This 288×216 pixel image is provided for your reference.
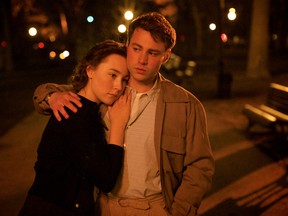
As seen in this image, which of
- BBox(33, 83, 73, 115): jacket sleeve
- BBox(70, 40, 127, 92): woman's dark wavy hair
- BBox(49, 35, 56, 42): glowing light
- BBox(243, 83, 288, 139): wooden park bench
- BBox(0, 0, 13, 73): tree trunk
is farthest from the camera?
BBox(49, 35, 56, 42): glowing light

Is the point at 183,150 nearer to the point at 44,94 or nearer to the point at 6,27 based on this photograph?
the point at 44,94

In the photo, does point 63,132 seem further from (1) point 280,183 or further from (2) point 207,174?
(1) point 280,183

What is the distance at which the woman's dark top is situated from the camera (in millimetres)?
2369

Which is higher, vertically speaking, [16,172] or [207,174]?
[207,174]

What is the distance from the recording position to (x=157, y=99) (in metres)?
2.74

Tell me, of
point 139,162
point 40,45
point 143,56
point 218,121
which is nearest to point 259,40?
point 218,121

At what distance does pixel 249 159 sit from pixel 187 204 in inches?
197

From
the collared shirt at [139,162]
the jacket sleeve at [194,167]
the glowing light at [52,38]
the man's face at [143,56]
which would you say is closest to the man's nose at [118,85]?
the man's face at [143,56]

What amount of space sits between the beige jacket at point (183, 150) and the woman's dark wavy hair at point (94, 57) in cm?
43

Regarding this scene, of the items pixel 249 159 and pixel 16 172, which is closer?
pixel 16 172

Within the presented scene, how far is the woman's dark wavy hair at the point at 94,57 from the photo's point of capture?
8.55 ft

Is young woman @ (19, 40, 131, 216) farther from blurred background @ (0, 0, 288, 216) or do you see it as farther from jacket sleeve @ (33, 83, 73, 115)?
blurred background @ (0, 0, 288, 216)

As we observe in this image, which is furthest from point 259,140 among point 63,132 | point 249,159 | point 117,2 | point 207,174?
point 117,2

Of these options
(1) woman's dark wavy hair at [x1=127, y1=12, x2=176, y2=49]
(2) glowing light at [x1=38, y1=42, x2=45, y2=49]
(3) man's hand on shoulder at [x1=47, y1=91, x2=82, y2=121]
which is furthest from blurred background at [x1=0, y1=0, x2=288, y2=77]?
(3) man's hand on shoulder at [x1=47, y1=91, x2=82, y2=121]
